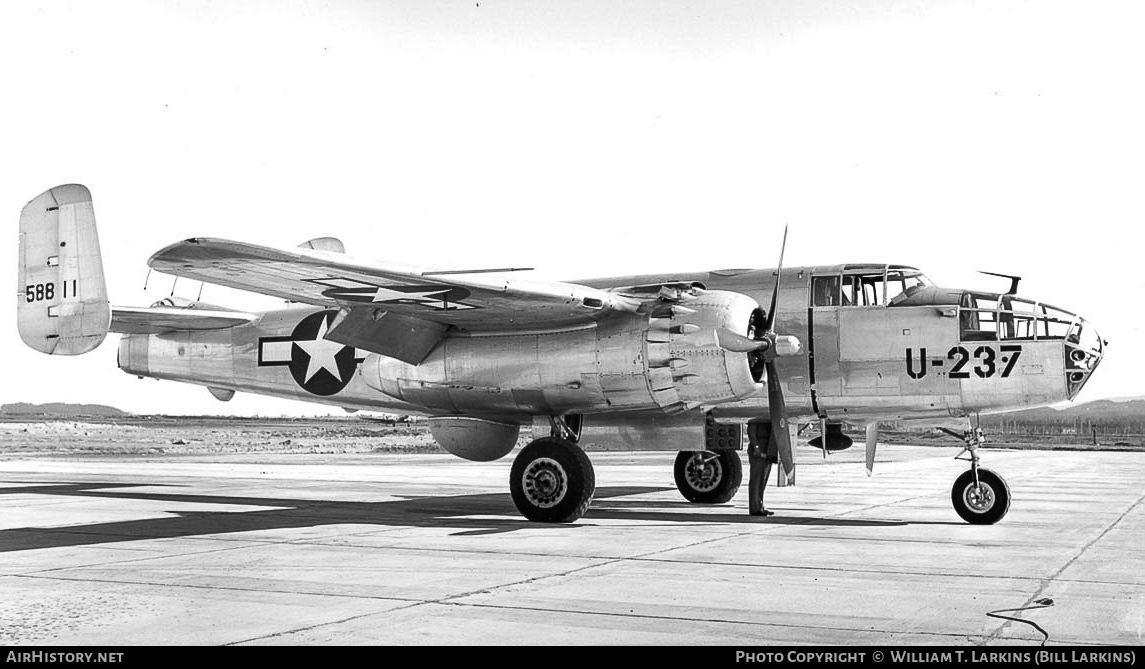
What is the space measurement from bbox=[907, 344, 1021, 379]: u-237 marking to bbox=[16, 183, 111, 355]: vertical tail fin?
1076 centimetres

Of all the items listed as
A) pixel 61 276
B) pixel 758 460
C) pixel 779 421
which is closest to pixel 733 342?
pixel 779 421

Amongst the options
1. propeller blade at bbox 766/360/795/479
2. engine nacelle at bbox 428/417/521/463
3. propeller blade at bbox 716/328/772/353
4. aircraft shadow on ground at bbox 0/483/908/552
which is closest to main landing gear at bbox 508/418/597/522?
aircraft shadow on ground at bbox 0/483/908/552

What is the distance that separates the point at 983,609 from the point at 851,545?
4160 millimetres

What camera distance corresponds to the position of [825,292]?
15.2 m

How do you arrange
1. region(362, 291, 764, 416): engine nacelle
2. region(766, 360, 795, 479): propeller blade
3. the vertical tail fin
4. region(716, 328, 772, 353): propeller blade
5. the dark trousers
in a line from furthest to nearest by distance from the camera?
the dark trousers
region(766, 360, 795, 479): propeller blade
the vertical tail fin
region(362, 291, 764, 416): engine nacelle
region(716, 328, 772, 353): propeller blade

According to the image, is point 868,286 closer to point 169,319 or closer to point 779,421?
point 779,421

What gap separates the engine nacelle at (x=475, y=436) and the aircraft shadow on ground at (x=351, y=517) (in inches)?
37.3

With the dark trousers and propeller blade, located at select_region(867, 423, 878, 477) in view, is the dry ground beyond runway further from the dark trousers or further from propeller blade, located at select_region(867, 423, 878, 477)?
propeller blade, located at select_region(867, 423, 878, 477)

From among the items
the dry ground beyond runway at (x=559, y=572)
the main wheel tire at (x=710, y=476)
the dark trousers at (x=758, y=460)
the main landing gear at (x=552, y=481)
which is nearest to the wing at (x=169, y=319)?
the dry ground beyond runway at (x=559, y=572)

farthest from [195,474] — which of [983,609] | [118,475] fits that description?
[983,609]

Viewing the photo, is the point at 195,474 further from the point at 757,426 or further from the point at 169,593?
the point at 169,593

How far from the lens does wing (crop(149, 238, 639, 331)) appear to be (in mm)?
11008

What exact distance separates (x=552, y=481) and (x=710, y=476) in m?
4.77

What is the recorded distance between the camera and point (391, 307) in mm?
13852
